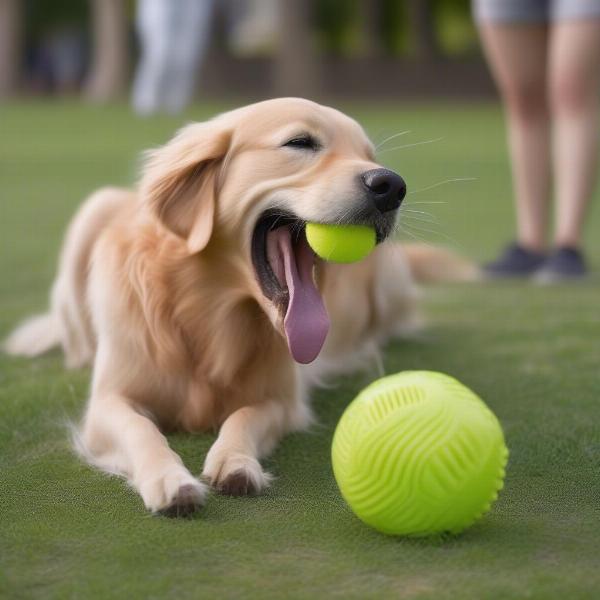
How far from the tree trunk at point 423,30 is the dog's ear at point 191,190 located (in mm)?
30019

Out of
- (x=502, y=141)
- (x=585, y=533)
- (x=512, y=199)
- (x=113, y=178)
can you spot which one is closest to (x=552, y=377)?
(x=585, y=533)

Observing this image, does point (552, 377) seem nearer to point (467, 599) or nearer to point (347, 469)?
point (347, 469)

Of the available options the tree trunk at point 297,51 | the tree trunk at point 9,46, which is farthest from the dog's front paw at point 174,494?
the tree trunk at point 9,46

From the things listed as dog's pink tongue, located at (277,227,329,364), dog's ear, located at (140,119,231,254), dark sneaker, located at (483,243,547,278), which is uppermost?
dog's ear, located at (140,119,231,254)

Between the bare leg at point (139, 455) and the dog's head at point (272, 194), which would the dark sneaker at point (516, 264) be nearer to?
the dog's head at point (272, 194)

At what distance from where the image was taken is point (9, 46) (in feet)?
106

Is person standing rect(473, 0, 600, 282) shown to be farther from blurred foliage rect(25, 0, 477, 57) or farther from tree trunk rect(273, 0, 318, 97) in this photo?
blurred foliage rect(25, 0, 477, 57)

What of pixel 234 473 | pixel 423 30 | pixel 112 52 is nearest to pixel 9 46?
pixel 112 52

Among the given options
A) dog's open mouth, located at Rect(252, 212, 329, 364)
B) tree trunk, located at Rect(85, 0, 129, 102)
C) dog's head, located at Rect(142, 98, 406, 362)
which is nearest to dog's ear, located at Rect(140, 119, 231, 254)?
dog's head, located at Rect(142, 98, 406, 362)

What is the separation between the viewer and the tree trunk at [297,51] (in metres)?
28.4

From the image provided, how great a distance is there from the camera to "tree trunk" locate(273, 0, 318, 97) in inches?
1118

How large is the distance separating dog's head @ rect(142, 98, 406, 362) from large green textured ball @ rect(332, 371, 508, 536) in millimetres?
672

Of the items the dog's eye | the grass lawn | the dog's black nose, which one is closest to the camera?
the grass lawn

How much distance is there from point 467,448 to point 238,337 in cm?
107
